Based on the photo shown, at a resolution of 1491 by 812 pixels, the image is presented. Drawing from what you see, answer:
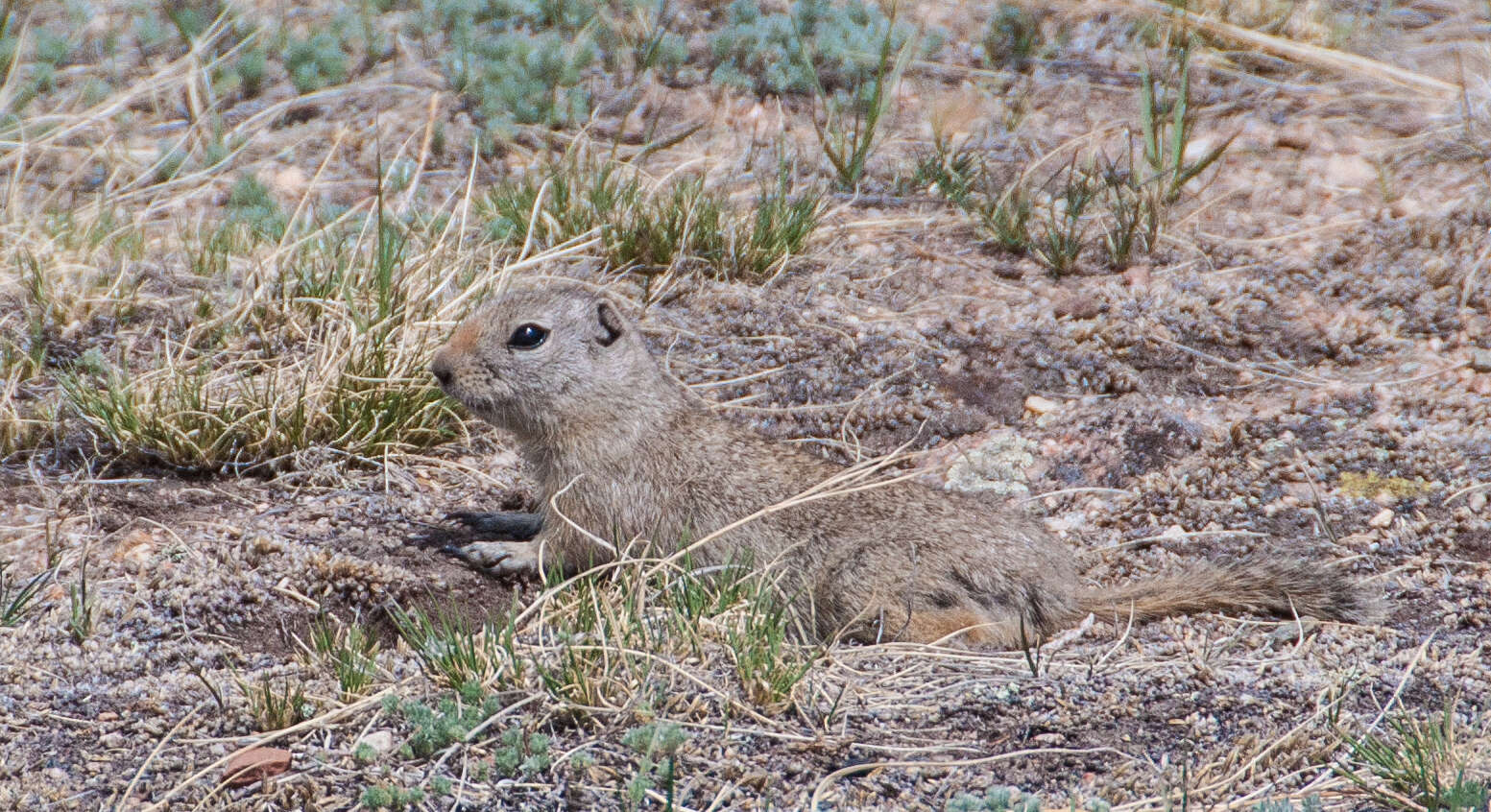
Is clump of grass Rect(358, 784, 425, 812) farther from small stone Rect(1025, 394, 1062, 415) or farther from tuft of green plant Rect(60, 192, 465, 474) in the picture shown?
small stone Rect(1025, 394, 1062, 415)

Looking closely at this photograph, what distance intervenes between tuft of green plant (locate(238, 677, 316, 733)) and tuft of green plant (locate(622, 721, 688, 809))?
0.77 m

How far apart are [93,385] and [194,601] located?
4.91 ft

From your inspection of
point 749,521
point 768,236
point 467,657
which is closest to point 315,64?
point 768,236

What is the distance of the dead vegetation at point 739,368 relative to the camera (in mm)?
3236

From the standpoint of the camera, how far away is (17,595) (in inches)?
154

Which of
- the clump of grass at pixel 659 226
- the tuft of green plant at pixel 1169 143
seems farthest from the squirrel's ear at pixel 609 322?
the tuft of green plant at pixel 1169 143

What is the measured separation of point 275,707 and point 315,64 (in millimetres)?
5301

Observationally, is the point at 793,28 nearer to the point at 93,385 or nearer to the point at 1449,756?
the point at 93,385

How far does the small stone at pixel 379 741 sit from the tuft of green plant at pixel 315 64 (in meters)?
5.25

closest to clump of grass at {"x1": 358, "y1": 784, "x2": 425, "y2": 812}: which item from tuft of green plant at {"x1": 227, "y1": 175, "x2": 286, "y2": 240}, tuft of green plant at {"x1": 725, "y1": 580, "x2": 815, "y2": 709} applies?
tuft of green plant at {"x1": 725, "y1": 580, "x2": 815, "y2": 709}

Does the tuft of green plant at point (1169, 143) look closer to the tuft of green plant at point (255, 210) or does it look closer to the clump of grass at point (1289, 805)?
the clump of grass at point (1289, 805)

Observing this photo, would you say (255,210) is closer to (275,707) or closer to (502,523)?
(502,523)

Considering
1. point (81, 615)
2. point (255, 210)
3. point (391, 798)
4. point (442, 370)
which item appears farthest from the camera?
point (255, 210)

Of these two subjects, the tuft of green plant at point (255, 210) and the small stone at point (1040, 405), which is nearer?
the small stone at point (1040, 405)
